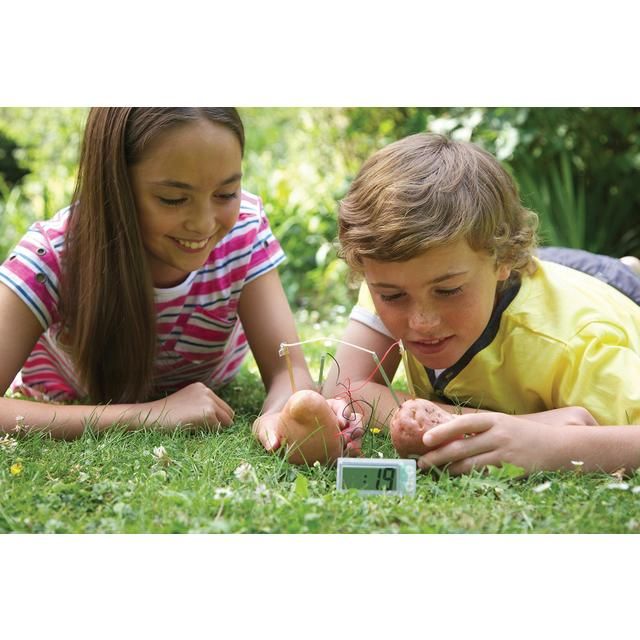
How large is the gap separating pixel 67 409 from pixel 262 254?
0.85 metres

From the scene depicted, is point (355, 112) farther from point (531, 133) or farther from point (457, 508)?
point (457, 508)

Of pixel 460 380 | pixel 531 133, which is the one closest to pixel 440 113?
pixel 531 133

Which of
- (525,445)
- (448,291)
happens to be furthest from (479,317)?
(525,445)

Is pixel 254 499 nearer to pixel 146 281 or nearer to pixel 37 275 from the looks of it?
pixel 146 281

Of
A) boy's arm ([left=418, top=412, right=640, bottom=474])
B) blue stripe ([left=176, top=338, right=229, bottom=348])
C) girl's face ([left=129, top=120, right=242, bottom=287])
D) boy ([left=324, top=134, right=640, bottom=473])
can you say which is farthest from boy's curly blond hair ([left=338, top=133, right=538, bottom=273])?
blue stripe ([left=176, top=338, right=229, bottom=348])

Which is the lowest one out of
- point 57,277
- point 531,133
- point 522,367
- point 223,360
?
point 223,360

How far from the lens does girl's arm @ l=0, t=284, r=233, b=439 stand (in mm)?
2330

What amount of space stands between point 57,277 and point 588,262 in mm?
1754

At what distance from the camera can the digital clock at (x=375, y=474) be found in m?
1.87

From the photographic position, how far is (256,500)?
5.85 ft

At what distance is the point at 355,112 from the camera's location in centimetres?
625

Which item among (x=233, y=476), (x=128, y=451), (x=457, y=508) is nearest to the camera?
(x=457, y=508)

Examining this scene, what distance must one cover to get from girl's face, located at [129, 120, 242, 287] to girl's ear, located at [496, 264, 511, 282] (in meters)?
0.75

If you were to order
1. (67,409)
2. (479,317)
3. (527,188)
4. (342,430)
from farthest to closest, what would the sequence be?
1. (527,188)
2. (67,409)
3. (479,317)
4. (342,430)
